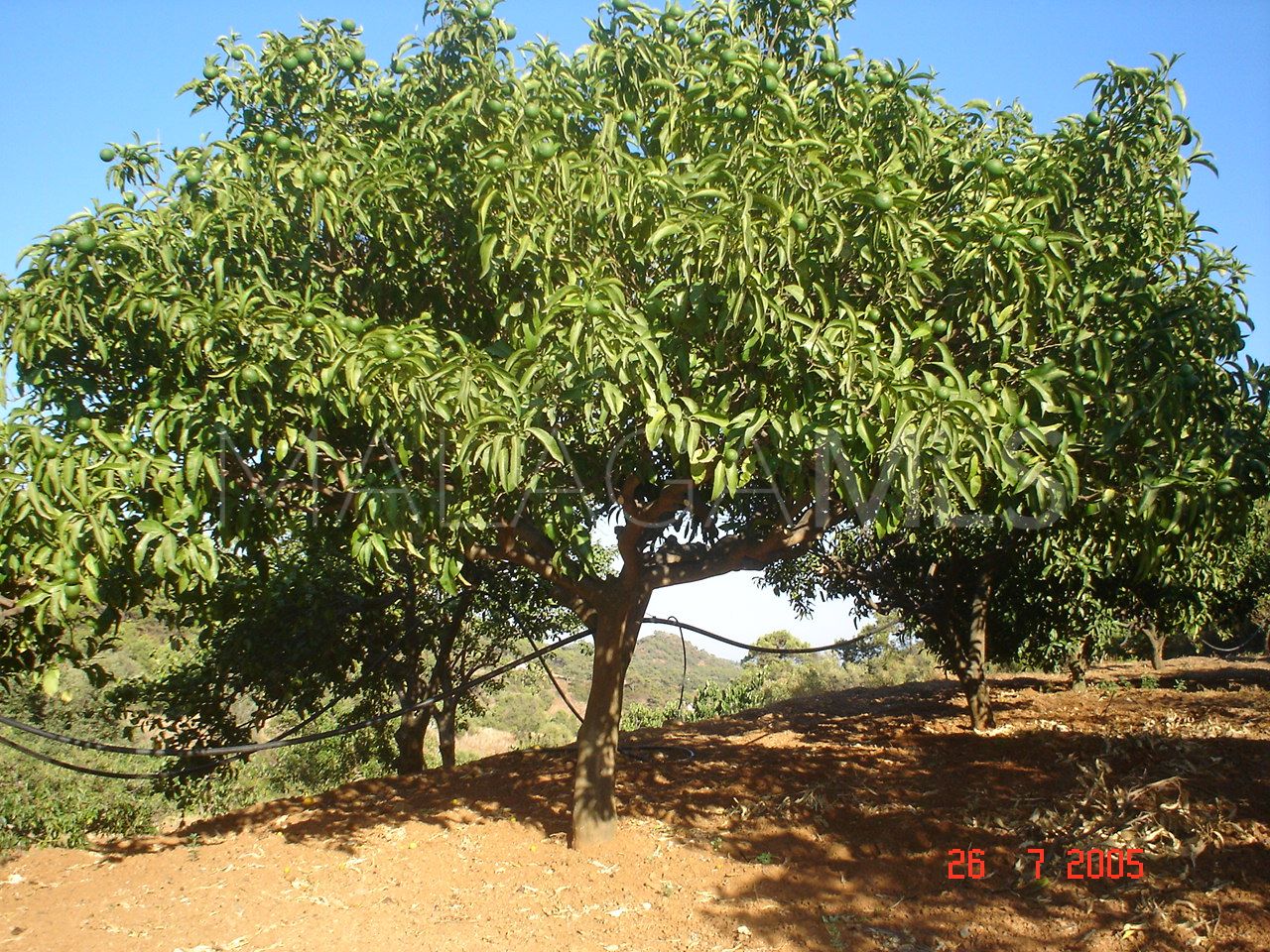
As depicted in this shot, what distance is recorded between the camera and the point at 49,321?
4.34 meters

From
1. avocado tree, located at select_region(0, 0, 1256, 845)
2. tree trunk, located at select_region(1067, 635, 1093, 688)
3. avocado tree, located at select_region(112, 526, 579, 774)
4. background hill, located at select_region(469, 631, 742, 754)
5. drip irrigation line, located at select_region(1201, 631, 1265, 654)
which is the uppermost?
avocado tree, located at select_region(0, 0, 1256, 845)

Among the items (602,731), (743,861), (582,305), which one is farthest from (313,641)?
(582,305)

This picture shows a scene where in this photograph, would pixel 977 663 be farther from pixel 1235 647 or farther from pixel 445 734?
pixel 1235 647

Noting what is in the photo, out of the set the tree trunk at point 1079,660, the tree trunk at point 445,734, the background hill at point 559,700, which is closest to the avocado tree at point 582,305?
the tree trunk at point 445,734

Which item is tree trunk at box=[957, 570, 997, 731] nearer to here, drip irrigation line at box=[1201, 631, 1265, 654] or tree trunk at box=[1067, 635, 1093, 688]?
tree trunk at box=[1067, 635, 1093, 688]

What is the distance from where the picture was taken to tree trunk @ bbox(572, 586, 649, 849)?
5.71m

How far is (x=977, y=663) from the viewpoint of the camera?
8492 mm

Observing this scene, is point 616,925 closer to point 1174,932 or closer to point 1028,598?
point 1174,932

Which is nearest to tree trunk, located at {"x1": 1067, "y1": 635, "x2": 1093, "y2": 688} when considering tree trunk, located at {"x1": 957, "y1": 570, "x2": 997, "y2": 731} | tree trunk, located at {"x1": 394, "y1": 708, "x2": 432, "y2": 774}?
tree trunk, located at {"x1": 957, "y1": 570, "x2": 997, "y2": 731}

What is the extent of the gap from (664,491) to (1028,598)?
6180 millimetres

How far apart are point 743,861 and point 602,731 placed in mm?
1142

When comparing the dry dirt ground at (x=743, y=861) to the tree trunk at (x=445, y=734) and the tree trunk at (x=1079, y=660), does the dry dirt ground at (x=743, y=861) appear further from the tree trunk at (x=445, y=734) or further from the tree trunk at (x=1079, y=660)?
the tree trunk at (x=1079, y=660)

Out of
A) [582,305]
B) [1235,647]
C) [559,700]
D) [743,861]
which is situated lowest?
[559,700]
